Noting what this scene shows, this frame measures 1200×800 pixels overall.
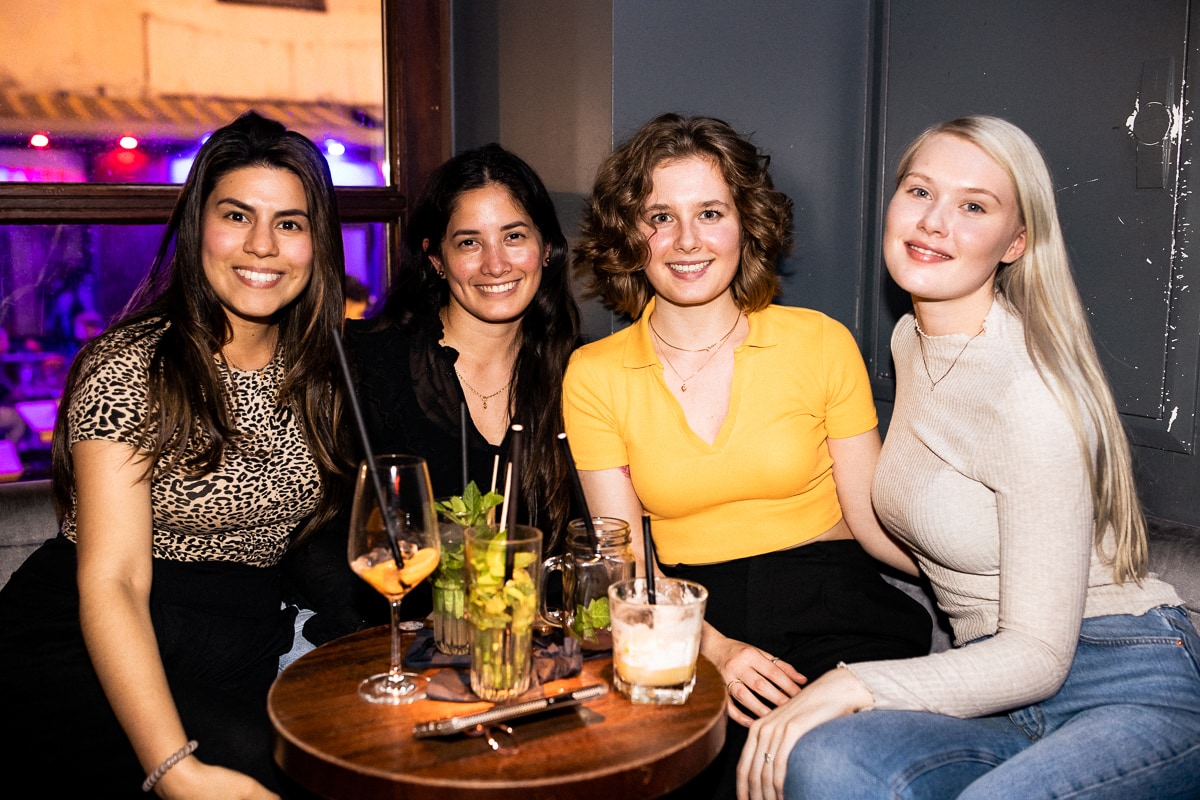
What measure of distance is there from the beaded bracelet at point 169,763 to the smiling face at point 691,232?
1.22 m

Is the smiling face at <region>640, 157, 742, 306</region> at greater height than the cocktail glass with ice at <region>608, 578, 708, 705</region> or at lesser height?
greater

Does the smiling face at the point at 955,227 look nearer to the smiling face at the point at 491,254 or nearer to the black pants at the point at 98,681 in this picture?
the smiling face at the point at 491,254

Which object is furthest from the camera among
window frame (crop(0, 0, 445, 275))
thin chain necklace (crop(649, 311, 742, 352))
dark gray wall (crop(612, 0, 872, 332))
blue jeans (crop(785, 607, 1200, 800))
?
window frame (crop(0, 0, 445, 275))

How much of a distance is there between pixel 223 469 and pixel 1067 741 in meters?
1.51

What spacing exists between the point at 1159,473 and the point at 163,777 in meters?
1.92

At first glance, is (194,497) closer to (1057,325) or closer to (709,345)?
(709,345)

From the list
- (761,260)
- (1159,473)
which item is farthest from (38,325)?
(1159,473)

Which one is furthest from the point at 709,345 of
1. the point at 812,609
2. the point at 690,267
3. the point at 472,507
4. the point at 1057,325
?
the point at 472,507

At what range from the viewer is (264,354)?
2123 millimetres

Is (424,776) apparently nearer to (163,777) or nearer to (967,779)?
(163,777)

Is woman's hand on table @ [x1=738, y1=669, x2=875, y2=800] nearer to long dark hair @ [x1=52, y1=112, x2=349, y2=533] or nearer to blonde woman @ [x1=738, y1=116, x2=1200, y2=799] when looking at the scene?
blonde woman @ [x1=738, y1=116, x2=1200, y2=799]

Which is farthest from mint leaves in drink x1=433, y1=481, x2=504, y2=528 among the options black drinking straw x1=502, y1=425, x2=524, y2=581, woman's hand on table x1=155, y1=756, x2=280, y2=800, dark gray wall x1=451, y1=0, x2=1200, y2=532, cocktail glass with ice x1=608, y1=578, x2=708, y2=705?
dark gray wall x1=451, y1=0, x2=1200, y2=532

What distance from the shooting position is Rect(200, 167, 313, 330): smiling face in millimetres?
2000

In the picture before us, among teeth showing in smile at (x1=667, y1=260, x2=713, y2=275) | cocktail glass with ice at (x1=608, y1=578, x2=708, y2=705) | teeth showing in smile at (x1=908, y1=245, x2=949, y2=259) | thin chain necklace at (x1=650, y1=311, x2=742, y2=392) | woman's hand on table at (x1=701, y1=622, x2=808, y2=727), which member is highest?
teeth showing in smile at (x1=908, y1=245, x2=949, y2=259)
